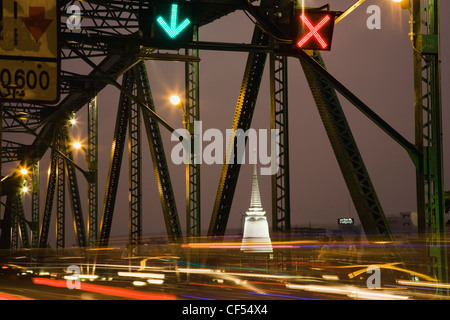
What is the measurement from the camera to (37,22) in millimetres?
6930

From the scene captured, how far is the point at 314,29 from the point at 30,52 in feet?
18.0

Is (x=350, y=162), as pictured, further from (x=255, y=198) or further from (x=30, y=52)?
(x=255, y=198)

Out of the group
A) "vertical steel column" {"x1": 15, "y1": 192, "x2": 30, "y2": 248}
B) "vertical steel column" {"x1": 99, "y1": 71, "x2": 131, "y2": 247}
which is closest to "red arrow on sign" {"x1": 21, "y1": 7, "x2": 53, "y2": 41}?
"vertical steel column" {"x1": 99, "y1": 71, "x2": 131, "y2": 247}

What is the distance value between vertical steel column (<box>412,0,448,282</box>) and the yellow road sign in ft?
20.8

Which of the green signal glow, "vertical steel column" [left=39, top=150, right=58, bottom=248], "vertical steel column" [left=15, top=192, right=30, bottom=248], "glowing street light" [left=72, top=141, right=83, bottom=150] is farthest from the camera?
"vertical steel column" [left=15, top=192, right=30, bottom=248]

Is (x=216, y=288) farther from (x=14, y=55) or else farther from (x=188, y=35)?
(x=14, y=55)

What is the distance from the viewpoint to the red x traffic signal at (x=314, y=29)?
11180mm

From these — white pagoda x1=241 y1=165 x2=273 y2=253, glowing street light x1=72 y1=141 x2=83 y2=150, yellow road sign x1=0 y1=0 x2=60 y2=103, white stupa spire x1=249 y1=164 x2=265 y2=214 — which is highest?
glowing street light x1=72 y1=141 x2=83 y2=150

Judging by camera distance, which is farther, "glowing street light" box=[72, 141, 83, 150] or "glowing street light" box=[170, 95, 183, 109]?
"glowing street light" box=[72, 141, 83, 150]

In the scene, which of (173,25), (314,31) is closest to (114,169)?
(173,25)

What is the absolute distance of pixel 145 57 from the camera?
13.6 meters

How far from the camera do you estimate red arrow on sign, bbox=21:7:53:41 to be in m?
6.92

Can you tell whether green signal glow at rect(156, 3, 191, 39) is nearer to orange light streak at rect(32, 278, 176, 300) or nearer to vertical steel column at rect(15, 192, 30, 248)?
orange light streak at rect(32, 278, 176, 300)
